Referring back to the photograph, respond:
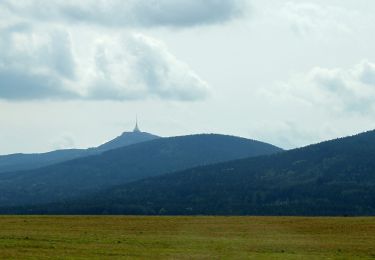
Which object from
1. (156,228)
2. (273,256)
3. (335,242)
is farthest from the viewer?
(156,228)

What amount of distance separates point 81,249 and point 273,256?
1336 centimetres

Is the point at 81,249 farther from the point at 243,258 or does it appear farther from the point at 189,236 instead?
the point at 189,236

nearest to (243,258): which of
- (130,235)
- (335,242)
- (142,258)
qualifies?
(142,258)

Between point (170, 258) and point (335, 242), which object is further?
point (335, 242)

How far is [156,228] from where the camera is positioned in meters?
75.5

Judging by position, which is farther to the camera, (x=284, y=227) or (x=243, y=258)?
(x=284, y=227)

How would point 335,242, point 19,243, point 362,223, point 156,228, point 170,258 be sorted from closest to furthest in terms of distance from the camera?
point 170,258
point 19,243
point 335,242
point 156,228
point 362,223

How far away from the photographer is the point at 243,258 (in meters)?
45.6

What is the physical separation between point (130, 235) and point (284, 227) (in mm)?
22092

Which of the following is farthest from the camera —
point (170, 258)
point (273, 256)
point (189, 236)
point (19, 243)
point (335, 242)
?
point (189, 236)

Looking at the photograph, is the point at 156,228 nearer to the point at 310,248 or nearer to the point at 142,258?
the point at 310,248

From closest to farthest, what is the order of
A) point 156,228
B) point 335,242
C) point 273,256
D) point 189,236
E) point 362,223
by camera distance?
point 273,256
point 335,242
point 189,236
point 156,228
point 362,223

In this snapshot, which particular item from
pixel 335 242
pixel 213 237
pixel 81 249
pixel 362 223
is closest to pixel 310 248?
pixel 335 242

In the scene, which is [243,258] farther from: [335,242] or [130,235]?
[130,235]
